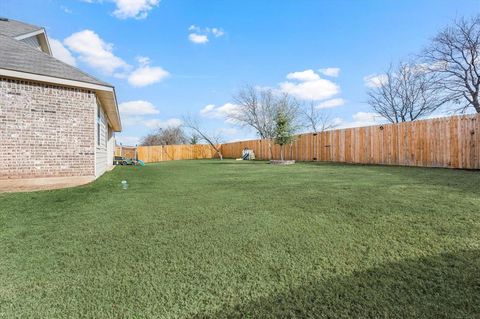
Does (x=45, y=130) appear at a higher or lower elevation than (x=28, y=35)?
lower

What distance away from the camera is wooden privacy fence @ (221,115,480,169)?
809 cm

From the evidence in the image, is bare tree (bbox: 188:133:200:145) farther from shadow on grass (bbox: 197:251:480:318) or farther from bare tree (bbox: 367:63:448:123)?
shadow on grass (bbox: 197:251:480:318)

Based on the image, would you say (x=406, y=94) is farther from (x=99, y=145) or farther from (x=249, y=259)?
Result: (x=249, y=259)

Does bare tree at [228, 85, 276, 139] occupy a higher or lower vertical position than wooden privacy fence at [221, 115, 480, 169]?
higher

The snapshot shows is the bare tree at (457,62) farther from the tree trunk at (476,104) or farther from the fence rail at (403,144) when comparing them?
the fence rail at (403,144)

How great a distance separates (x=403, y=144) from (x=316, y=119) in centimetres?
2321

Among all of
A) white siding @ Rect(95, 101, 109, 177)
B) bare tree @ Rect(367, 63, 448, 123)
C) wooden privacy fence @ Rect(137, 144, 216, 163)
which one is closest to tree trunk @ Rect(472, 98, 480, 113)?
bare tree @ Rect(367, 63, 448, 123)

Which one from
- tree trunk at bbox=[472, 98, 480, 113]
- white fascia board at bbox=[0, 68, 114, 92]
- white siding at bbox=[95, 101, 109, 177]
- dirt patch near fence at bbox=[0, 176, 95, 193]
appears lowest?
dirt patch near fence at bbox=[0, 176, 95, 193]

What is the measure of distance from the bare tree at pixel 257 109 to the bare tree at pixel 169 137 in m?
10.5

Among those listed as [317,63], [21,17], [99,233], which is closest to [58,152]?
[99,233]

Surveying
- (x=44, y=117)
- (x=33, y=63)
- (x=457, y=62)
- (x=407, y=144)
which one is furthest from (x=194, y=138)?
(x=44, y=117)

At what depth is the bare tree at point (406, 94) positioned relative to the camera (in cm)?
1809

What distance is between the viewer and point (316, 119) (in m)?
32.5

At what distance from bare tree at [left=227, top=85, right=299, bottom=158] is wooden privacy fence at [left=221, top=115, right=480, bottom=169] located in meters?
16.6
